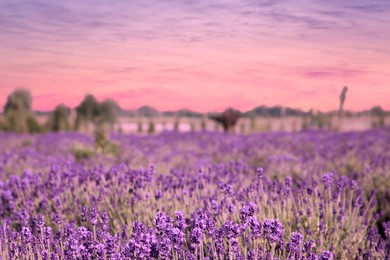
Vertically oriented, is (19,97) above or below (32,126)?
above

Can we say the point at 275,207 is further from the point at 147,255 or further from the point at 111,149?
the point at 111,149

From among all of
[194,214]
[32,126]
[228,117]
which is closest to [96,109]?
[32,126]

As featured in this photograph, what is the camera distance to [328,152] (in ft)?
29.4

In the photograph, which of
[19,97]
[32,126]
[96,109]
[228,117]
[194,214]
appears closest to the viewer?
[194,214]

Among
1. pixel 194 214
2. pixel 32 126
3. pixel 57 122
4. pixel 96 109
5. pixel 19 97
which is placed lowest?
pixel 194 214

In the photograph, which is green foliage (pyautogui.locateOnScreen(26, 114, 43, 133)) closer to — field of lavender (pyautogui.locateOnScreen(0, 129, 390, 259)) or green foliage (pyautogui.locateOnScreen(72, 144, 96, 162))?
green foliage (pyautogui.locateOnScreen(72, 144, 96, 162))

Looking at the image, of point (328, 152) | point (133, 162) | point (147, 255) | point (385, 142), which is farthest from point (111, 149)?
point (147, 255)

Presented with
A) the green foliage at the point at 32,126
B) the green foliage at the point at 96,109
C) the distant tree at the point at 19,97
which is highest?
the distant tree at the point at 19,97

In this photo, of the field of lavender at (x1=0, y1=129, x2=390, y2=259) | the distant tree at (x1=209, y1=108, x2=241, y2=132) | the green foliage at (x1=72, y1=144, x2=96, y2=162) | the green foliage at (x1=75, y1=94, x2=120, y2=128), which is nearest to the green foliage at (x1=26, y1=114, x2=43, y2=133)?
the distant tree at (x1=209, y1=108, x2=241, y2=132)

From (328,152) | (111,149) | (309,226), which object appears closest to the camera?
(309,226)

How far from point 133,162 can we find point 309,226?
4686 mm

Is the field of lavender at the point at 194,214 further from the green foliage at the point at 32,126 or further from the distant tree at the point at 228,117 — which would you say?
the green foliage at the point at 32,126

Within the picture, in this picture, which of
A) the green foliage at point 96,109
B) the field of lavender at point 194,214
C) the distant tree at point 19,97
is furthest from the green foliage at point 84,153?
the distant tree at point 19,97

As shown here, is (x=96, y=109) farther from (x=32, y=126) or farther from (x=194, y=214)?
(x=194, y=214)
